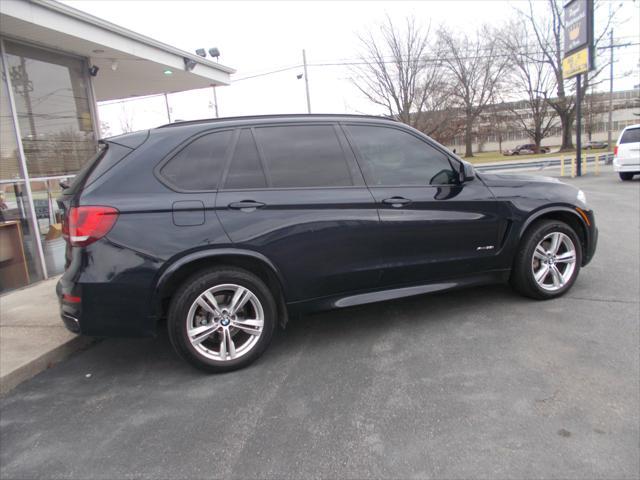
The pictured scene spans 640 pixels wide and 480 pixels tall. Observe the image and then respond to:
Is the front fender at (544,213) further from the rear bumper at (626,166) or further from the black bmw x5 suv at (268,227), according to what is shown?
the rear bumper at (626,166)

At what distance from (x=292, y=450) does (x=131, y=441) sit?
3.16 feet

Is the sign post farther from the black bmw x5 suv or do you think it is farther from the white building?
the black bmw x5 suv

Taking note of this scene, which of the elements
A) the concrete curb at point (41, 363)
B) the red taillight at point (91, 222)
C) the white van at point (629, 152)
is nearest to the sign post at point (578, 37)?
the white van at point (629, 152)

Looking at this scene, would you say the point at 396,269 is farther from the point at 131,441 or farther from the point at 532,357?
the point at 131,441

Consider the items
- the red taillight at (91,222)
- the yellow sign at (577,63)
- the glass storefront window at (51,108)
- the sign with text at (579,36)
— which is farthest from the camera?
the yellow sign at (577,63)

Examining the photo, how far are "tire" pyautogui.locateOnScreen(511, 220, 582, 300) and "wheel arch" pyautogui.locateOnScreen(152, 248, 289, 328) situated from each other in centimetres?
234

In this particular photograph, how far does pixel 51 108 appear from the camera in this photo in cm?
693

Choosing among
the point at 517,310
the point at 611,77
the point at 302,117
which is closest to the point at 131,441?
the point at 302,117

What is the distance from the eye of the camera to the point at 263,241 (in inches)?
129

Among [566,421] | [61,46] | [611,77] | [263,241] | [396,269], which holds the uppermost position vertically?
[611,77]

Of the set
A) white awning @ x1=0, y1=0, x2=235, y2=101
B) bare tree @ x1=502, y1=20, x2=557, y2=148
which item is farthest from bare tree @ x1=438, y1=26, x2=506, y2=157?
white awning @ x1=0, y1=0, x2=235, y2=101

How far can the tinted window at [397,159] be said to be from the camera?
3773 millimetres

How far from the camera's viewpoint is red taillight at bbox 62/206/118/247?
9.86ft

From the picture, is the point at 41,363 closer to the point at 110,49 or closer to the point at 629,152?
the point at 110,49
